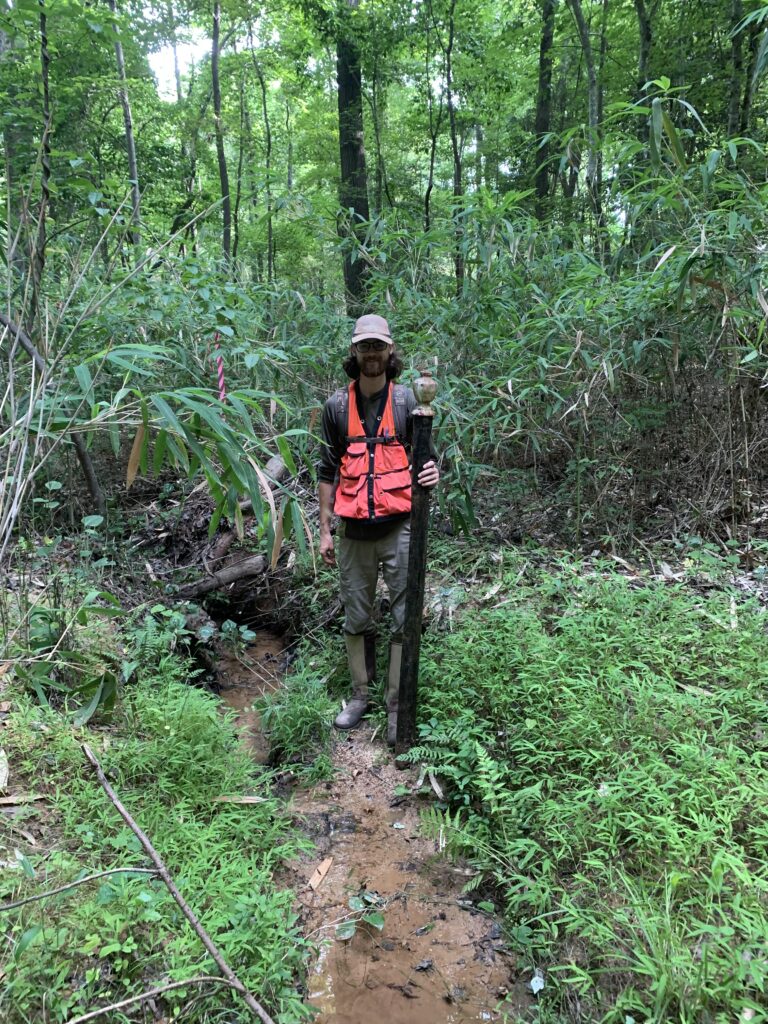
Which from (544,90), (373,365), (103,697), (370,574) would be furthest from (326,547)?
(544,90)

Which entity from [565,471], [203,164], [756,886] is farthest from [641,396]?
[203,164]

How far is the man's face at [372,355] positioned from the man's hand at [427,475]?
65 centimetres

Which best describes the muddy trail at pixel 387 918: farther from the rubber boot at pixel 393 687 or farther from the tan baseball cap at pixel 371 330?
the tan baseball cap at pixel 371 330

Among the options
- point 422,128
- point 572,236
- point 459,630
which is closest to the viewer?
point 459,630

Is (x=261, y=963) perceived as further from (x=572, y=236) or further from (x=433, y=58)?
(x=433, y=58)

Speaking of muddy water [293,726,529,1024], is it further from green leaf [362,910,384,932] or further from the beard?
the beard

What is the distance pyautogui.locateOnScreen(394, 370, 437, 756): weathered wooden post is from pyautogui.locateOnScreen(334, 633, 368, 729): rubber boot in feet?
1.22

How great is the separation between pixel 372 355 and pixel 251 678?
246 cm

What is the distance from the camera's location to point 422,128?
9617 mm

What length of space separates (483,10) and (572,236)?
21.6ft

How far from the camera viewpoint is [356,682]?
3.62 meters

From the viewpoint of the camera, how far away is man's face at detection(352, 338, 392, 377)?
3.00 m

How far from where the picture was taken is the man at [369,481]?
3.15 meters

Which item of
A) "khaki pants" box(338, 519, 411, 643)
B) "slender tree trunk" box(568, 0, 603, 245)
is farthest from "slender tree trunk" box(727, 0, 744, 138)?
"khaki pants" box(338, 519, 411, 643)
